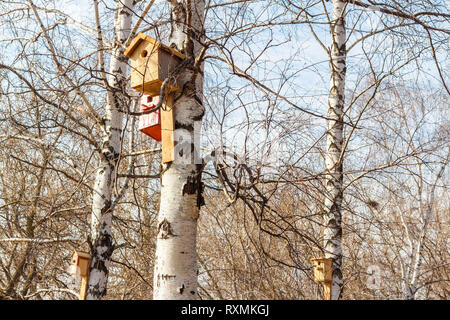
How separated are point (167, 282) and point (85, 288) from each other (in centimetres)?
220

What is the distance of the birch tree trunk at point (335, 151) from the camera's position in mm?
4496

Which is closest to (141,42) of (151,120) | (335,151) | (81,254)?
(151,120)

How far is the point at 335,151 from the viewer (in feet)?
15.8

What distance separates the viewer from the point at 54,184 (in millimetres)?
7969

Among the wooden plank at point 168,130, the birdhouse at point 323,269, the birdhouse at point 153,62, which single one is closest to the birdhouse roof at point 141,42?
the birdhouse at point 153,62

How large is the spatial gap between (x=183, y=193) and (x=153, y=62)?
881 millimetres

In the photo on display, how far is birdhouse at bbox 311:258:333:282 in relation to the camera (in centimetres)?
434

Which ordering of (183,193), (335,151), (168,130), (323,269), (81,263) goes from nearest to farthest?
(183,193)
(168,130)
(323,269)
(81,263)
(335,151)

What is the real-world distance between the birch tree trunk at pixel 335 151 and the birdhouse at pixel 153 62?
6.28 ft

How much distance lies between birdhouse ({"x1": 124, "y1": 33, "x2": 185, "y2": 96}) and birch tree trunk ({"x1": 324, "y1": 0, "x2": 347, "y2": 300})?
6.28 feet

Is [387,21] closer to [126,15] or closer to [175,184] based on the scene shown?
→ [175,184]

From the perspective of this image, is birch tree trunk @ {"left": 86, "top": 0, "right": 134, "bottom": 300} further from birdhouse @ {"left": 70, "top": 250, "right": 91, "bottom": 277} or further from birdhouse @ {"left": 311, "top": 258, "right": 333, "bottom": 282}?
birdhouse @ {"left": 311, "top": 258, "right": 333, "bottom": 282}

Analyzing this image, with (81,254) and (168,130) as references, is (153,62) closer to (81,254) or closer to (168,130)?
(168,130)

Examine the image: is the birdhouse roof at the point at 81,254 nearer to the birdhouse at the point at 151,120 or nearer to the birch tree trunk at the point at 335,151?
the birdhouse at the point at 151,120
